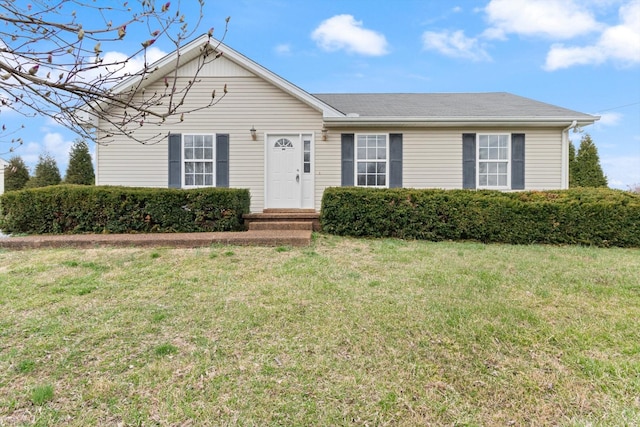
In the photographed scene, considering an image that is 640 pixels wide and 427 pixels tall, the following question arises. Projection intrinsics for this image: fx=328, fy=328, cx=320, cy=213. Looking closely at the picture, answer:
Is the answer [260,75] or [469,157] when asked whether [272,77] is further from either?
[469,157]

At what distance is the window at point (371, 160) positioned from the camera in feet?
31.3

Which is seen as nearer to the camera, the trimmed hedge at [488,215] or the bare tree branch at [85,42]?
the bare tree branch at [85,42]

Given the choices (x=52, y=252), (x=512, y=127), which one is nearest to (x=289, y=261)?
(x=52, y=252)

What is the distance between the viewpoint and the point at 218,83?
938 cm

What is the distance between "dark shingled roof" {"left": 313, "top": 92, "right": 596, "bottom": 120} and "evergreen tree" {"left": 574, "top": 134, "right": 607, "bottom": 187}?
5048mm

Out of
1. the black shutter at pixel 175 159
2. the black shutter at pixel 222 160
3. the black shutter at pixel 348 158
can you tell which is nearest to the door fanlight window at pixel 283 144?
the black shutter at pixel 222 160

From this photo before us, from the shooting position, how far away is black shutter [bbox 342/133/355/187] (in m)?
9.51

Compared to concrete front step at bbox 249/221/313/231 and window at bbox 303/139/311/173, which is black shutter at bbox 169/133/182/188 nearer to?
concrete front step at bbox 249/221/313/231

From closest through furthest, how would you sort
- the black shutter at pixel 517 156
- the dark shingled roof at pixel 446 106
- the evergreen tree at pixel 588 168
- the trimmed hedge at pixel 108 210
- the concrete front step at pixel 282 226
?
the trimmed hedge at pixel 108 210, the concrete front step at pixel 282 226, the dark shingled roof at pixel 446 106, the black shutter at pixel 517 156, the evergreen tree at pixel 588 168

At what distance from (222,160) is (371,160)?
4334 mm

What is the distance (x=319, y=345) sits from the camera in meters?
2.72

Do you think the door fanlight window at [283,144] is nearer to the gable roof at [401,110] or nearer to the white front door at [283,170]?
the white front door at [283,170]

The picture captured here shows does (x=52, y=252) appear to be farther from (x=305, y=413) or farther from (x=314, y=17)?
(x=314, y=17)

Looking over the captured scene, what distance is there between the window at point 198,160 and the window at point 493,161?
7767mm
